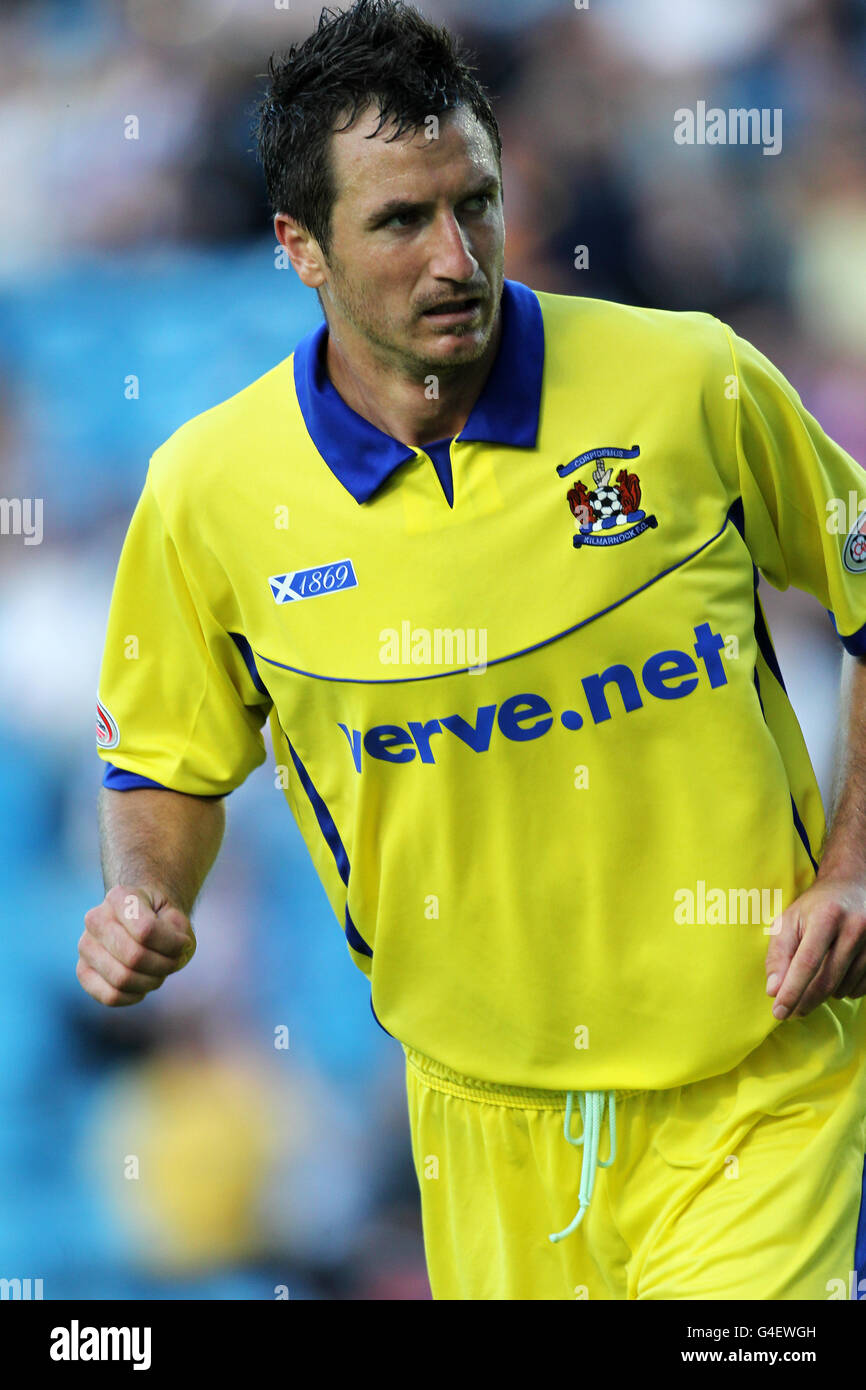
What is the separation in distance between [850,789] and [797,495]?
0.33 m

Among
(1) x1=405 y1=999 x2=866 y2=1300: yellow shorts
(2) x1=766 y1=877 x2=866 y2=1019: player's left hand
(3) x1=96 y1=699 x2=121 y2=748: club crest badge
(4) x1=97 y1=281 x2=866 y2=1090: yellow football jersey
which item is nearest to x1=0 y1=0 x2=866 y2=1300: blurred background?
(1) x1=405 y1=999 x2=866 y2=1300: yellow shorts

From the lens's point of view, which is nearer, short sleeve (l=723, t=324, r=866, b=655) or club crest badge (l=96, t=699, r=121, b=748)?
short sleeve (l=723, t=324, r=866, b=655)

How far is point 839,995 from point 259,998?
5.59ft

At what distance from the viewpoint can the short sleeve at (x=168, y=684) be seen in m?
1.80

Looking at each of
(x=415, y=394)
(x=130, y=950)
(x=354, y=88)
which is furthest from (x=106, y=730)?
(x=354, y=88)

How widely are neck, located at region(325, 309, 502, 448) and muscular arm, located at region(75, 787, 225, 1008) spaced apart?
1.73ft

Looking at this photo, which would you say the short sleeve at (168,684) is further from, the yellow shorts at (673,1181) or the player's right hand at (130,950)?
the yellow shorts at (673,1181)

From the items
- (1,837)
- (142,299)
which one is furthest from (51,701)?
(142,299)

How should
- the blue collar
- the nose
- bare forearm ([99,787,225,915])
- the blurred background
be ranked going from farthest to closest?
the blurred background → bare forearm ([99,787,225,915]) → the blue collar → the nose

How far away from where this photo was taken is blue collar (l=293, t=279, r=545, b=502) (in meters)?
1.63

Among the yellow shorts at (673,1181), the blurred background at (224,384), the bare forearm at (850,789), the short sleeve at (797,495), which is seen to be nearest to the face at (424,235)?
the short sleeve at (797,495)

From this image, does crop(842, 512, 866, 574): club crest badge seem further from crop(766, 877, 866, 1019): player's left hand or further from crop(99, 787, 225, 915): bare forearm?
crop(99, 787, 225, 915): bare forearm

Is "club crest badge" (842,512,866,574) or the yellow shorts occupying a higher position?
"club crest badge" (842,512,866,574)

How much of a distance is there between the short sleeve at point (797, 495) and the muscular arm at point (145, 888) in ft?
2.39
